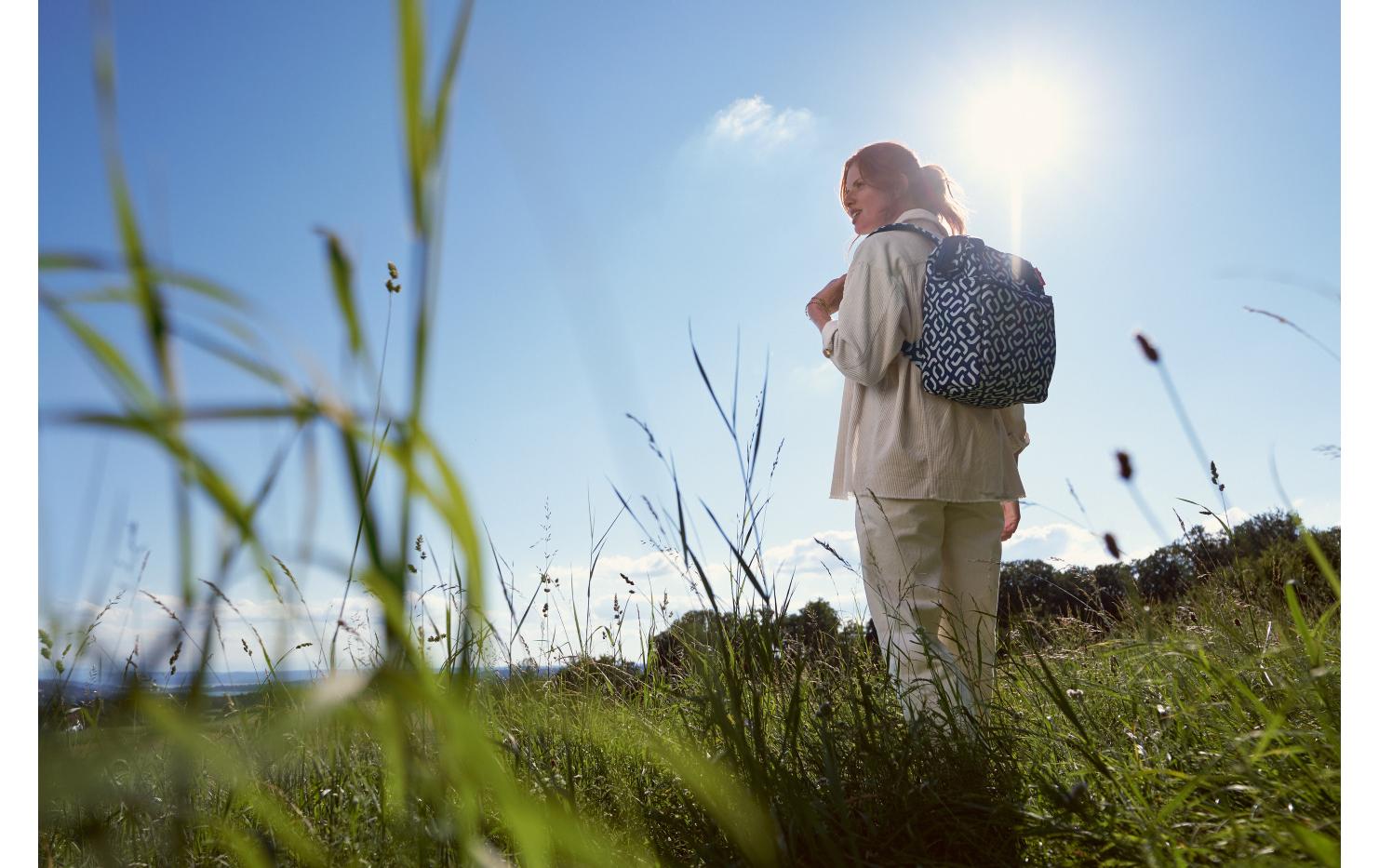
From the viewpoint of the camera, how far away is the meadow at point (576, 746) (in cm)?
57

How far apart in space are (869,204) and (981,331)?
35.8 inches

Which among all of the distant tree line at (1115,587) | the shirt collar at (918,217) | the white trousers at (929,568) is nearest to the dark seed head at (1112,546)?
the distant tree line at (1115,587)

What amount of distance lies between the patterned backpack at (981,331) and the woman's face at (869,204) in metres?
0.45

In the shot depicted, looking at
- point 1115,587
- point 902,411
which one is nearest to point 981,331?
point 902,411

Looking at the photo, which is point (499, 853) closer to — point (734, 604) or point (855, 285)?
point (734, 604)

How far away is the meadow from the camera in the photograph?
1.88 feet

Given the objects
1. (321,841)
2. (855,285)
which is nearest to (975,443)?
(855,285)

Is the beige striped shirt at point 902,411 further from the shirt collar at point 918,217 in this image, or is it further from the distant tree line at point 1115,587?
the distant tree line at point 1115,587

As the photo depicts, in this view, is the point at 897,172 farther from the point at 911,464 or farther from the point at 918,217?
the point at 911,464

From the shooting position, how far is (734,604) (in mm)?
1580

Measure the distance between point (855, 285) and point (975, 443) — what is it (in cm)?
74

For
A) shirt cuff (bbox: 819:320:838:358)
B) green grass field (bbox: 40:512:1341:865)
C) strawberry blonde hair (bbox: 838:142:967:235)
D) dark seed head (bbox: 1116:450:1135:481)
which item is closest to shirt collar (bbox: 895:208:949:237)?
strawberry blonde hair (bbox: 838:142:967:235)

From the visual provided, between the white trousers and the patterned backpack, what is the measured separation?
44 cm

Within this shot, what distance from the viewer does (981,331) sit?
2.78m
